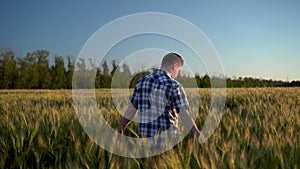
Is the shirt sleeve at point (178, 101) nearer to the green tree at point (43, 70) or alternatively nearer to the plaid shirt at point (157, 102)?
the plaid shirt at point (157, 102)

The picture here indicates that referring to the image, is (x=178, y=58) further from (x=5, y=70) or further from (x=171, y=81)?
(x=5, y=70)

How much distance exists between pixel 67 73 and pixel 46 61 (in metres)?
4.56

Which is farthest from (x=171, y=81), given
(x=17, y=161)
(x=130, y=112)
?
(x=17, y=161)

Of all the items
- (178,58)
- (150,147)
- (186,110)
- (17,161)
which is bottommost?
(17,161)

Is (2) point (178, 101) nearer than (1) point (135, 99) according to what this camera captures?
Yes

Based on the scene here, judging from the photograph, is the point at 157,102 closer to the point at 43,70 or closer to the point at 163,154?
the point at 163,154

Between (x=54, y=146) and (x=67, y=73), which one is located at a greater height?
(x=67, y=73)

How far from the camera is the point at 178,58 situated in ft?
10.8

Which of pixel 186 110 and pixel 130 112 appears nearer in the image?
pixel 186 110

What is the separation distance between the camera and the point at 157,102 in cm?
321

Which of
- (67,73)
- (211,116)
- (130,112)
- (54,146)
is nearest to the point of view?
(54,146)

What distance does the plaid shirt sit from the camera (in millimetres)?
3098

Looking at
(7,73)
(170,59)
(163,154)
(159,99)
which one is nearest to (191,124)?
(159,99)

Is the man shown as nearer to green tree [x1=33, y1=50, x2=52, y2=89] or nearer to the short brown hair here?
the short brown hair
